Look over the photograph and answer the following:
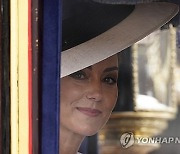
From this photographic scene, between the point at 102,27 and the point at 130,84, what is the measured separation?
9.1 inches

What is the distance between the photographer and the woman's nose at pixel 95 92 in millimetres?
1243

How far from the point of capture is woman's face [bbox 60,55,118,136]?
1.25m

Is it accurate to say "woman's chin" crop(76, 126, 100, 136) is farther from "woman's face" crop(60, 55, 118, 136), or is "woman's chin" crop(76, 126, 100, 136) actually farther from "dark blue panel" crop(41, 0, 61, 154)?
"dark blue panel" crop(41, 0, 61, 154)

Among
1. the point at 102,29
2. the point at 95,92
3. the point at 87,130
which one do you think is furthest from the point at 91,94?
the point at 102,29

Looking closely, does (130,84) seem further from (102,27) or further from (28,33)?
(28,33)

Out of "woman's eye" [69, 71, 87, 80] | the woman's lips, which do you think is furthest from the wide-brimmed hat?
the woman's lips

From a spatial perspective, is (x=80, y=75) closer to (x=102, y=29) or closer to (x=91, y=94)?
(x=91, y=94)

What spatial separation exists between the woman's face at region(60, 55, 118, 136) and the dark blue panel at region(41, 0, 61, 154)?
83 mm

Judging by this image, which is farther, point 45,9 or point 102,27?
point 102,27

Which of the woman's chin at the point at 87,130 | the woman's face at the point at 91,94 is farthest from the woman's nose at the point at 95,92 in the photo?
the woman's chin at the point at 87,130

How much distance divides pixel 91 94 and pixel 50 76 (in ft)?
0.58

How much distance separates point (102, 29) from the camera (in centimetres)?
125

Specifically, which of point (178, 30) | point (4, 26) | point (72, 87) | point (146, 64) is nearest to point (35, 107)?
point (72, 87)

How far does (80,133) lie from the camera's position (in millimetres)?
1277
